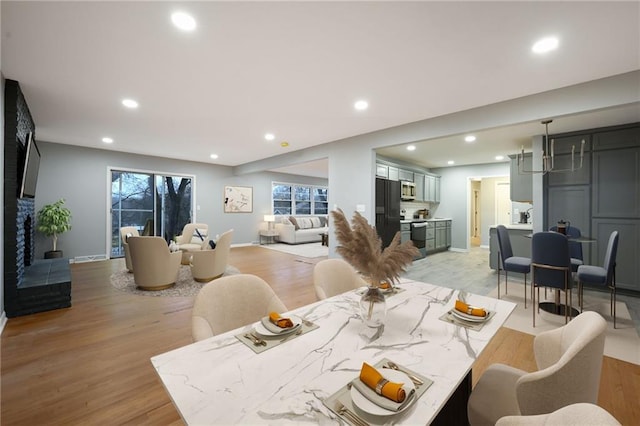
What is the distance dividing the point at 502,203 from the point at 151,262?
354 inches

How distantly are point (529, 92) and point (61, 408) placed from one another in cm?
475

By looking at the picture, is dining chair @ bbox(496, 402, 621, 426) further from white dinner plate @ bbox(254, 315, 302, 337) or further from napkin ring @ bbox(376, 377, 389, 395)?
white dinner plate @ bbox(254, 315, 302, 337)

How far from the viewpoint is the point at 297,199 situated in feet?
34.3

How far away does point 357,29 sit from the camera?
78.8 inches

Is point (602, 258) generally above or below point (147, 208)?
below

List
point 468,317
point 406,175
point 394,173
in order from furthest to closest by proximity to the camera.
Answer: point 406,175 → point 394,173 → point 468,317

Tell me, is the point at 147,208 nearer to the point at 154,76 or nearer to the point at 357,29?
the point at 154,76

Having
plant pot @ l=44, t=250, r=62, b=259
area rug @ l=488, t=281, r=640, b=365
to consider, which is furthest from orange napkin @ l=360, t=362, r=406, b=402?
plant pot @ l=44, t=250, r=62, b=259

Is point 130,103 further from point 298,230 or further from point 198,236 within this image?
point 298,230

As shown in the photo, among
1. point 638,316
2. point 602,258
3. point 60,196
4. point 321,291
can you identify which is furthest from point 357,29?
point 60,196

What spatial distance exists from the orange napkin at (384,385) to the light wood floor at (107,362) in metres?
Result: 1.41

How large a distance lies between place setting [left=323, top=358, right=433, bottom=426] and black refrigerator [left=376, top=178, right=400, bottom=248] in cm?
417

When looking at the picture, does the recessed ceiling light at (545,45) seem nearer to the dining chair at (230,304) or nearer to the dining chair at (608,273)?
the dining chair at (608,273)

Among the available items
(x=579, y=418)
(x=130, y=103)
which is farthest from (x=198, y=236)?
(x=579, y=418)
